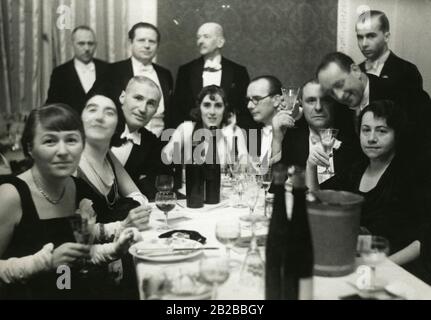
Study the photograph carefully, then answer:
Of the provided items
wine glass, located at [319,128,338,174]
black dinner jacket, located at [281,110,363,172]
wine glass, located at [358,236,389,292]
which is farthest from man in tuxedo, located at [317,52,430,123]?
wine glass, located at [358,236,389,292]

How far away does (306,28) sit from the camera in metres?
3.29

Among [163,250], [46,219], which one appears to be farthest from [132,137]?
[163,250]

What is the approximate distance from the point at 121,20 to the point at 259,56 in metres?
1.02

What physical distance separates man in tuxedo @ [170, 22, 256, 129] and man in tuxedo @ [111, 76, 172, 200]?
32cm

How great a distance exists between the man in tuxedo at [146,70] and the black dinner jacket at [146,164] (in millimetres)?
160

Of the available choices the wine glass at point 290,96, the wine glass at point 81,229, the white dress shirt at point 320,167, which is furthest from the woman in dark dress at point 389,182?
the wine glass at point 81,229

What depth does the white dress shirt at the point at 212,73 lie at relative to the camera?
321 cm

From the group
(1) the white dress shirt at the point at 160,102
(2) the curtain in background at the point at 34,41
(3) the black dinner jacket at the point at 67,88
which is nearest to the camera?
(2) the curtain in background at the point at 34,41

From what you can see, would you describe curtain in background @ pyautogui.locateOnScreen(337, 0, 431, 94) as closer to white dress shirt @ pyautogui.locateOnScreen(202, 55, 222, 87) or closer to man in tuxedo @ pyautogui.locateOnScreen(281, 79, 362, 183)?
man in tuxedo @ pyautogui.locateOnScreen(281, 79, 362, 183)

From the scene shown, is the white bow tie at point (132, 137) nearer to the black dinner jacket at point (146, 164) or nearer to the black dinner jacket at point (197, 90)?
the black dinner jacket at point (146, 164)

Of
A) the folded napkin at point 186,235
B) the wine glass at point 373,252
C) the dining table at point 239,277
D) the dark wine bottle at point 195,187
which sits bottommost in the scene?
the dining table at point 239,277
